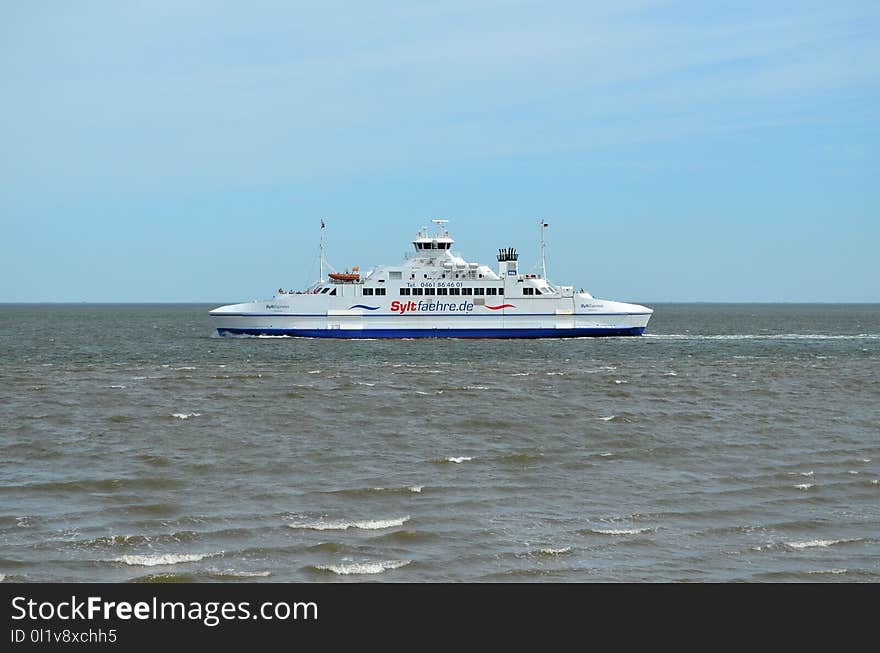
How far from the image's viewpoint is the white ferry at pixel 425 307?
64.6 m

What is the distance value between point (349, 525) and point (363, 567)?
88.2 inches

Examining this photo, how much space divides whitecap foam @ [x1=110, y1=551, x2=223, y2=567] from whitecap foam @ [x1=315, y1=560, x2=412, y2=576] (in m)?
1.74

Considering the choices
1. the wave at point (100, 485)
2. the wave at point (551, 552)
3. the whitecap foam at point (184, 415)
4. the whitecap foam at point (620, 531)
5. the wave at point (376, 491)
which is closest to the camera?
the wave at point (551, 552)

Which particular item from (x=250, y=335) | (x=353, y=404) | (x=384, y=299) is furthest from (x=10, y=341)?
(x=353, y=404)

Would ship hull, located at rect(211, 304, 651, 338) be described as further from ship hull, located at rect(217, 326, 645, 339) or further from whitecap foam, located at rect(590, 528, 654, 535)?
whitecap foam, located at rect(590, 528, 654, 535)

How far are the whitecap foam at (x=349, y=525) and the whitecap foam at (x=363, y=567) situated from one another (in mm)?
1861

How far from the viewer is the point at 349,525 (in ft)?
51.2

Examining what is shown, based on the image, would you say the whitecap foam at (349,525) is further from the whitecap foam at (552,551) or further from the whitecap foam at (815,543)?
the whitecap foam at (815,543)

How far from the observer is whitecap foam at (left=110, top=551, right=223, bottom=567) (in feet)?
44.2

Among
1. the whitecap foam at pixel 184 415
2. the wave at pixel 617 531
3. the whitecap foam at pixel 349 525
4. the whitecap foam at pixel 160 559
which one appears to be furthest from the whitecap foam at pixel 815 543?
the whitecap foam at pixel 184 415

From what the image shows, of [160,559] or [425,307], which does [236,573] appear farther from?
[425,307]

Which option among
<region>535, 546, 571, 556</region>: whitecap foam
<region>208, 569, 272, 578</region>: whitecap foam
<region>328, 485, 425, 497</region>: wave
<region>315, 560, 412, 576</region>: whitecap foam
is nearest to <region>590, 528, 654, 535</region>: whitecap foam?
<region>535, 546, 571, 556</region>: whitecap foam

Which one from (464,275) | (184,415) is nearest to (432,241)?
(464,275)
